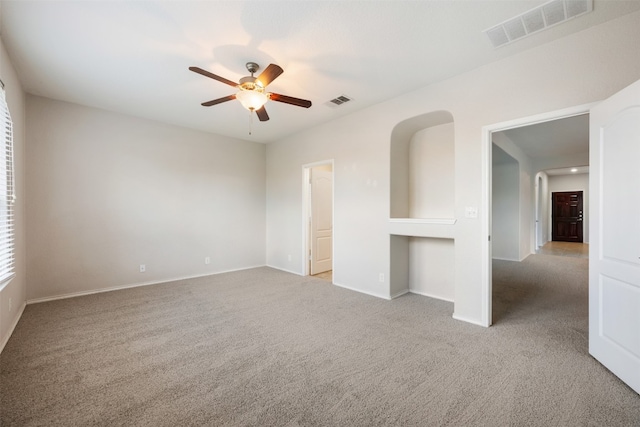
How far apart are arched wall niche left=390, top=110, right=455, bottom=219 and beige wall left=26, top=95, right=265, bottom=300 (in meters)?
3.24

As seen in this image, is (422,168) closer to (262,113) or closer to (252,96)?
(262,113)

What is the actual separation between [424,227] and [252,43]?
9.09ft

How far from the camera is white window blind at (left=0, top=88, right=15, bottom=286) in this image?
2.45m

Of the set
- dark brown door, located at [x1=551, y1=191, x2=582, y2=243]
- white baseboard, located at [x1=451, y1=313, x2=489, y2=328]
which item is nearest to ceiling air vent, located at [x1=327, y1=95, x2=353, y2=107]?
white baseboard, located at [x1=451, y1=313, x2=489, y2=328]

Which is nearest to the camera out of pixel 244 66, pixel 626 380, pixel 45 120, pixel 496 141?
pixel 626 380

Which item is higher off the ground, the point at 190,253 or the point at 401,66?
the point at 401,66

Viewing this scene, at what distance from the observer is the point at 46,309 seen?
3334 millimetres

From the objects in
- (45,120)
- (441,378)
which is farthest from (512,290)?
(45,120)

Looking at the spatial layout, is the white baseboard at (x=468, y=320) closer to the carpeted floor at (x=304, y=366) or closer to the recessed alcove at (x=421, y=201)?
the carpeted floor at (x=304, y=366)

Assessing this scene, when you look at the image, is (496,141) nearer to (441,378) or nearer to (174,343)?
(441,378)

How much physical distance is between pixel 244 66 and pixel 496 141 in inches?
188

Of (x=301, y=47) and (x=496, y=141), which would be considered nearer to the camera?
(x=301, y=47)

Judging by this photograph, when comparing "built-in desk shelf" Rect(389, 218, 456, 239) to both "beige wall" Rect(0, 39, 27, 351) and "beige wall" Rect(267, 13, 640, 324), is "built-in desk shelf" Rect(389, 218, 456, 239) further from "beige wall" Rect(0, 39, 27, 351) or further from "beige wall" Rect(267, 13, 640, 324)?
"beige wall" Rect(0, 39, 27, 351)

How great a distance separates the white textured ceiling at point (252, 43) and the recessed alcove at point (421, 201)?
0.85 m
